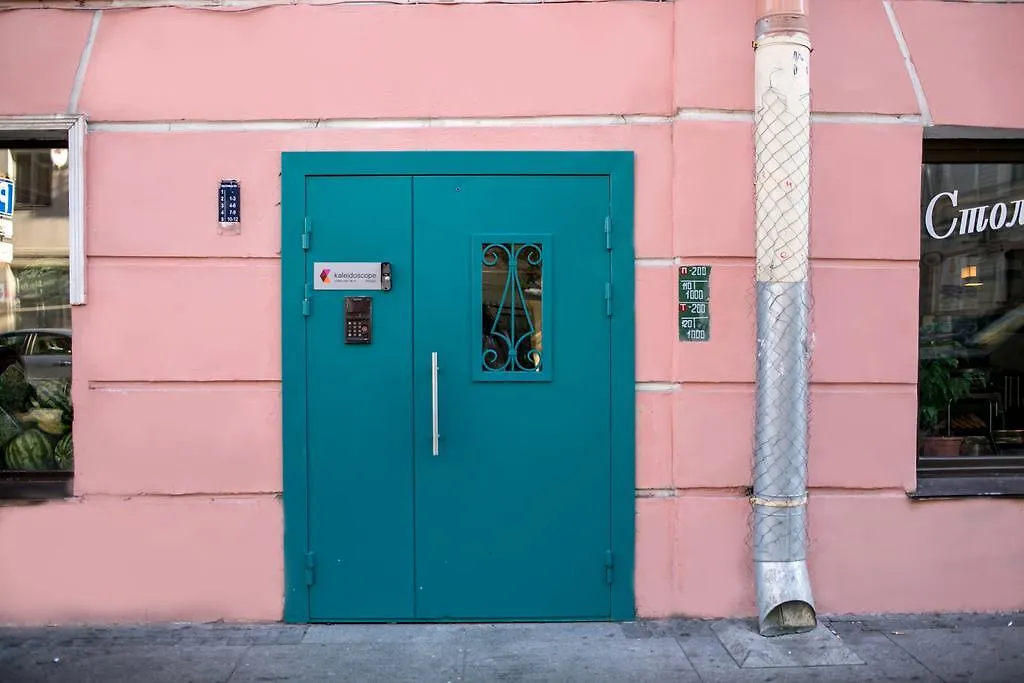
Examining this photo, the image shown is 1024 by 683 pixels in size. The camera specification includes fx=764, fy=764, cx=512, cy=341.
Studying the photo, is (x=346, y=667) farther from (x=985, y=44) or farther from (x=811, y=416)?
(x=985, y=44)

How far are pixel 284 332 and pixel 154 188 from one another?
106 cm

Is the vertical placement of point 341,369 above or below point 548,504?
above

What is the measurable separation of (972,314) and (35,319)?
18.4 feet

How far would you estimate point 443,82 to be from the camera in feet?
13.6

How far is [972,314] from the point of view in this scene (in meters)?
4.66

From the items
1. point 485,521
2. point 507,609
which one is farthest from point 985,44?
point 507,609

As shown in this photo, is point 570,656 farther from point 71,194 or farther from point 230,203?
point 71,194

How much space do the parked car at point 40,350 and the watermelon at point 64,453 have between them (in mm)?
367

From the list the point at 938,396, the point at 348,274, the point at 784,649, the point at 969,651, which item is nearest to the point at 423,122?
the point at 348,274

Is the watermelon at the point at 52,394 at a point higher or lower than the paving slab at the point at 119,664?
higher

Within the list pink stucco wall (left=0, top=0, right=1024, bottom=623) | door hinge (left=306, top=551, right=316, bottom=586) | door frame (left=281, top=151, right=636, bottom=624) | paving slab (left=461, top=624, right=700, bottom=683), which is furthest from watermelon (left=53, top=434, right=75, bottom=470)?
paving slab (left=461, top=624, right=700, bottom=683)

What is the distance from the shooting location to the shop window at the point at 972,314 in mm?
4512

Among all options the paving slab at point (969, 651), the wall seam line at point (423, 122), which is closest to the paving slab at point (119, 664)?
the wall seam line at point (423, 122)

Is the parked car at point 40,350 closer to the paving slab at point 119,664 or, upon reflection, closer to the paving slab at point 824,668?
the paving slab at point 119,664
